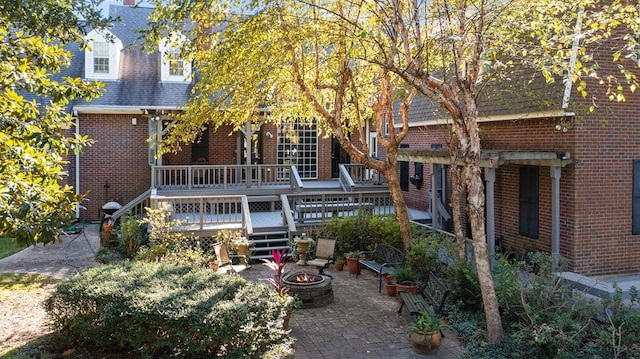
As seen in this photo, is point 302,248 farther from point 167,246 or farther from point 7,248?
point 7,248

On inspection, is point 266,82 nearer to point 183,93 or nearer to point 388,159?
point 388,159

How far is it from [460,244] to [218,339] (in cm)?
521

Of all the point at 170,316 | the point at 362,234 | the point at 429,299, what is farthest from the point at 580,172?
the point at 170,316

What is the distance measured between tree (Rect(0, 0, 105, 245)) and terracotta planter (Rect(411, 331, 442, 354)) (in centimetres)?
492

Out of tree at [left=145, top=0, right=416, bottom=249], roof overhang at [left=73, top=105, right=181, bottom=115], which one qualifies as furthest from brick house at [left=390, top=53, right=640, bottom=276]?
roof overhang at [left=73, top=105, right=181, bottom=115]

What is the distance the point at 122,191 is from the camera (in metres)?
19.3

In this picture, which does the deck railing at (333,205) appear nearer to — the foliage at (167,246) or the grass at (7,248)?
the foliage at (167,246)

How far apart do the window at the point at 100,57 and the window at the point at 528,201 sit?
15239 mm

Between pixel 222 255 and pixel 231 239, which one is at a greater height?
pixel 231 239

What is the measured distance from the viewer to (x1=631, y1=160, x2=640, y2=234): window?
11445 millimetres

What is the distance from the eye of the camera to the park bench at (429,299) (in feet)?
28.5

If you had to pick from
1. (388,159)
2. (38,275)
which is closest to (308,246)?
(388,159)

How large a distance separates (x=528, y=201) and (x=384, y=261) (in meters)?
3.80

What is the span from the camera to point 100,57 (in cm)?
1967
